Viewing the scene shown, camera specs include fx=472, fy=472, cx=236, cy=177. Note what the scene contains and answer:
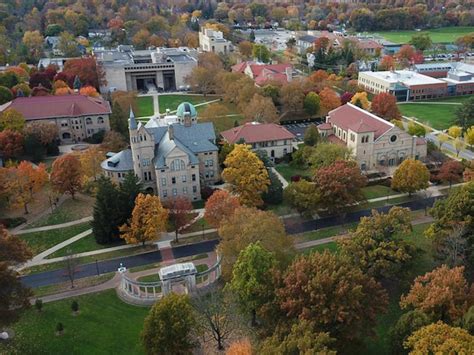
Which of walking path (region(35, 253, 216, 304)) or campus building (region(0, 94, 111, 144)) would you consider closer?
walking path (region(35, 253, 216, 304))

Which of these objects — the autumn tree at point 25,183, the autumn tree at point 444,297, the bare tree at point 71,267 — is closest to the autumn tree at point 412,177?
the autumn tree at point 444,297

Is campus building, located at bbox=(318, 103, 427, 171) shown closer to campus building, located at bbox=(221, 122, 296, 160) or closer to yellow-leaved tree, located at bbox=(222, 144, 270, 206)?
campus building, located at bbox=(221, 122, 296, 160)

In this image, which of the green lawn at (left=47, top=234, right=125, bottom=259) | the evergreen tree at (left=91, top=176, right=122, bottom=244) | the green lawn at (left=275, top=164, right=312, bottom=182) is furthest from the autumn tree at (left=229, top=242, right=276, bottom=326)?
the green lawn at (left=275, top=164, right=312, bottom=182)

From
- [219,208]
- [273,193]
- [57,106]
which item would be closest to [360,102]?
[273,193]

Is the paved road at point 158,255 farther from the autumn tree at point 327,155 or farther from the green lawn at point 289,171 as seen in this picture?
the green lawn at point 289,171

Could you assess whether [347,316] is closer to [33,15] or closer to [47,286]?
[47,286]

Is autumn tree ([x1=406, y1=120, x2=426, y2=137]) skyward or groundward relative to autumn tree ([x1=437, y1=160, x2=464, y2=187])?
skyward
